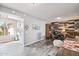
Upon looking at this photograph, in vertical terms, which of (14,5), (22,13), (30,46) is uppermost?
(14,5)

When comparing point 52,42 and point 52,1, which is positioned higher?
point 52,1

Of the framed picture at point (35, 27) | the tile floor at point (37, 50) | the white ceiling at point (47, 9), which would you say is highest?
the white ceiling at point (47, 9)

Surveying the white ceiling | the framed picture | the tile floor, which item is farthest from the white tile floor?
the white ceiling

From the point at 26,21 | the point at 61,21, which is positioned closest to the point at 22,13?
the point at 26,21

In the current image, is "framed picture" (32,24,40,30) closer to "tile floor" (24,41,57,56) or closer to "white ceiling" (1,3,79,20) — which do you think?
"white ceiling" (1,3,79,20)

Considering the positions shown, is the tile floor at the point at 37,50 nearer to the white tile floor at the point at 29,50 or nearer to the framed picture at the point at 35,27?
the white tile floor at the point at 29,50

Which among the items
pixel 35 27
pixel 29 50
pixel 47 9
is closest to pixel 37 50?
pixel 29 50

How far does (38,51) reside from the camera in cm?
234

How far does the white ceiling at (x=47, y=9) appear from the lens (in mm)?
2258

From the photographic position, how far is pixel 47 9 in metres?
2.31

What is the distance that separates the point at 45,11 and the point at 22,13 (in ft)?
1.46

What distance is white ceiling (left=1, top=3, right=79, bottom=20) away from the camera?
2.26 m

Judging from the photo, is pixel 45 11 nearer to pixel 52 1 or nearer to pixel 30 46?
pixel 52 1

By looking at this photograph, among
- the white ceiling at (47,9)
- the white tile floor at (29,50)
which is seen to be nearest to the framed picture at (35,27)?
the white ceiling at (47,9)
